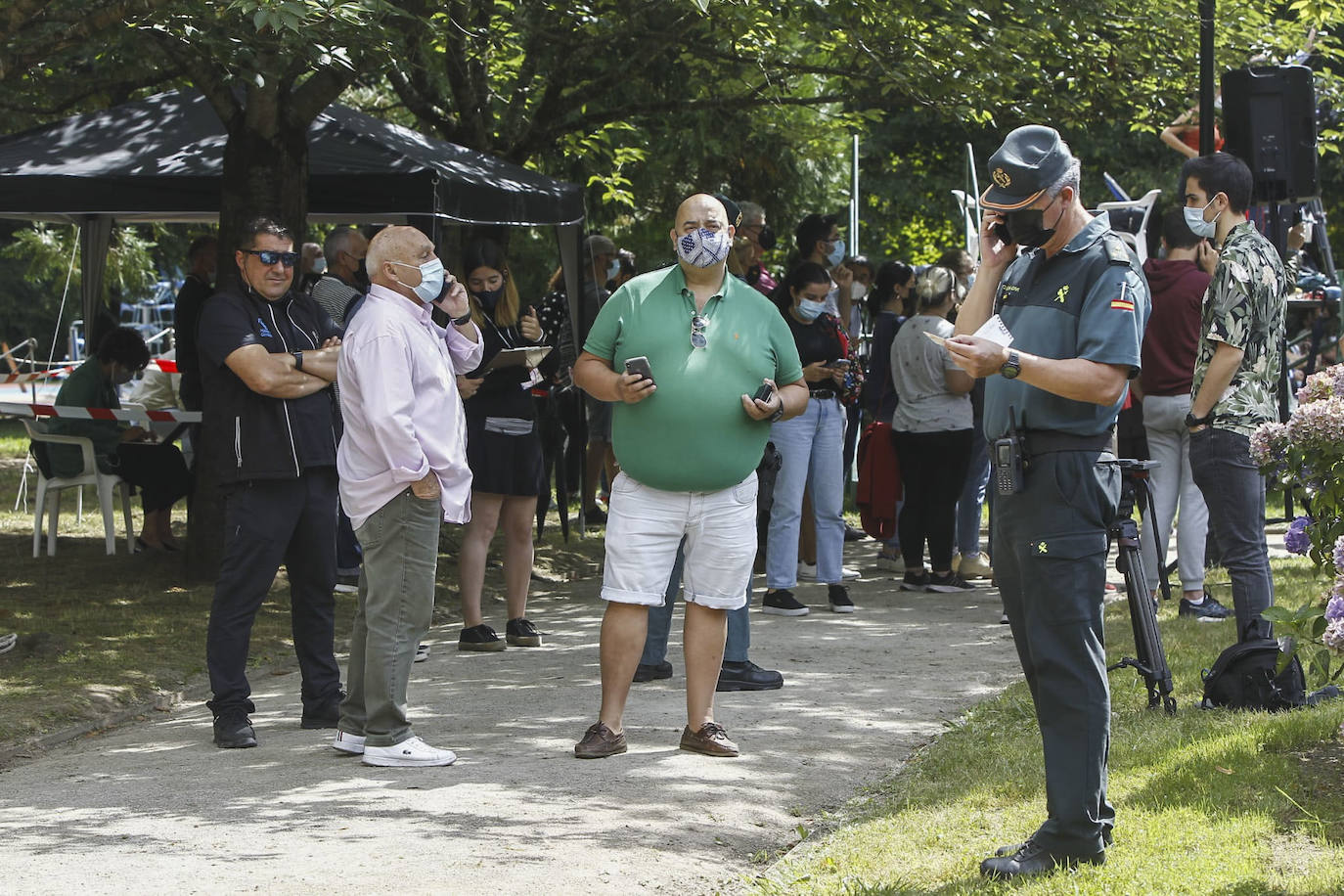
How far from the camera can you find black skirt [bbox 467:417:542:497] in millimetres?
7934

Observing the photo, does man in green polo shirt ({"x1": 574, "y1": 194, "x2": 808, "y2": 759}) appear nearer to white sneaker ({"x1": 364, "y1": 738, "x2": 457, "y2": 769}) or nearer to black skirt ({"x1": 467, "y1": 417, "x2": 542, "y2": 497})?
white sneaker ({"x1": 364, "y1": 738, "x2": 457, "y2": 769})

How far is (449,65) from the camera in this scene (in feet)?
44.5

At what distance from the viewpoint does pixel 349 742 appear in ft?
19.3

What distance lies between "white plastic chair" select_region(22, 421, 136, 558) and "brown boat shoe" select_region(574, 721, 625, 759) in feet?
21.8

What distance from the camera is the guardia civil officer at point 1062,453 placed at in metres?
4.14

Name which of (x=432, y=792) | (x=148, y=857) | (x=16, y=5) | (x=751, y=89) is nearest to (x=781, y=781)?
(x=432, y=792)

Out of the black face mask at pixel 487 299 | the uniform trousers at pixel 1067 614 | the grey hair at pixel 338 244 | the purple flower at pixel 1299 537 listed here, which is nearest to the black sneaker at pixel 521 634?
the black face mask at pixel 487 299

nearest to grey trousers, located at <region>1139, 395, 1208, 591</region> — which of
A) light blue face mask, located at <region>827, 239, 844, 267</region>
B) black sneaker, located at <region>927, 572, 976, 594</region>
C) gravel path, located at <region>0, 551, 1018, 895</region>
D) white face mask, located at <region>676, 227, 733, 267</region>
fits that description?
gravel path, located at <region>0, 551, 1018, 895</region>

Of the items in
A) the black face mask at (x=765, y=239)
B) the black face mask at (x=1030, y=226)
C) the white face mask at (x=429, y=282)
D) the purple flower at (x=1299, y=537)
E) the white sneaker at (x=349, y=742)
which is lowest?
the white sneaker at (x=349, y=742)

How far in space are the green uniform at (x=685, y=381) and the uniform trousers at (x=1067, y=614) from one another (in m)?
1.61

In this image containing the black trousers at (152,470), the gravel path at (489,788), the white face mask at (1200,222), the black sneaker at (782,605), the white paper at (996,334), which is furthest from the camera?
the black trousers at (152,470)

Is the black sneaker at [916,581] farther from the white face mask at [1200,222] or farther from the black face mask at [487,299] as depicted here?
the white face mask at [1200,222]

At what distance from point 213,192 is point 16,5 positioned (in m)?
3.51

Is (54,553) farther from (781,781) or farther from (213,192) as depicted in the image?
(781,781)
